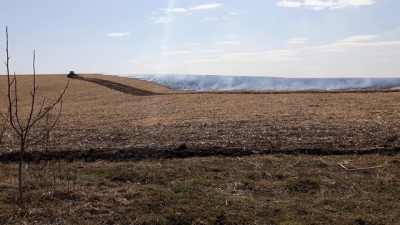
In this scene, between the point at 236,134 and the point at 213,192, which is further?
the point at 236,134

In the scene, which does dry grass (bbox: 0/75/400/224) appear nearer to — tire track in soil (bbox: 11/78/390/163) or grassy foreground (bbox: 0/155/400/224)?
grassy foreground (bbox: 0/155/400/224)

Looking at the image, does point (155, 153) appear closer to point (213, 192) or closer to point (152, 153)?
point (152, 153)

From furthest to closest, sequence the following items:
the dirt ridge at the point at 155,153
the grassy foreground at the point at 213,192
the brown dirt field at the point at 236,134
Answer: the brown dirt field at the point at 236,134, the dirt ridge at the point at 155,153, the grassy foreground at the point at 213,192

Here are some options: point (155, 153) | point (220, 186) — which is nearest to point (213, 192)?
point (220, 186)

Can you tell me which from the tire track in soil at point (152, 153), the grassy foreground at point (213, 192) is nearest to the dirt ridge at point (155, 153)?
the tire track in soil at point (152, 153)

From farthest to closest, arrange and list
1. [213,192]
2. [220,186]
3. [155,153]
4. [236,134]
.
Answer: [236,134] < [155,153] < [220,186] < [213,192]

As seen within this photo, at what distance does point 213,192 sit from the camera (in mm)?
7223

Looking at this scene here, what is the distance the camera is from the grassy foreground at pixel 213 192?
6.07 meters

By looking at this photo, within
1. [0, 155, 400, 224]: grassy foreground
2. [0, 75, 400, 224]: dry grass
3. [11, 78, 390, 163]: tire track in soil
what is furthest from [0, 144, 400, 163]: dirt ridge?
[0, 155, 400, 224]: grassy foreground

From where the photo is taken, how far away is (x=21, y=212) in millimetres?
6250

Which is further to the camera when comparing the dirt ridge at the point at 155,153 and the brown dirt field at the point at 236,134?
the brown dirt field at the point at 236,134

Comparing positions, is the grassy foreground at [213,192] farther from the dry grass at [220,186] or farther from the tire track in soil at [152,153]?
the tire track in soil at [152,153]

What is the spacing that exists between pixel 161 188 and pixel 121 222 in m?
1.62

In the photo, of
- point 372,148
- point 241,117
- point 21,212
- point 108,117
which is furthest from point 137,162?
point 108,117
